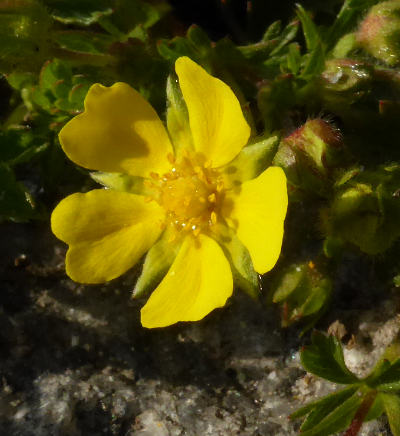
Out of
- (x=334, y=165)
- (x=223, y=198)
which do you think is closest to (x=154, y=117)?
(x=223, y=198)

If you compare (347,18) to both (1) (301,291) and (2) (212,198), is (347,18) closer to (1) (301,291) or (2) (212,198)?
(2) (212,198)

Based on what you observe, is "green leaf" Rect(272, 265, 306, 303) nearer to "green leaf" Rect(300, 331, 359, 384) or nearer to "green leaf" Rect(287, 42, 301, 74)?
"green leaf" Rect(300, 331, 359, 384)

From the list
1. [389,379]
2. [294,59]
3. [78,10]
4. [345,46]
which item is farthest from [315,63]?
[389,379]

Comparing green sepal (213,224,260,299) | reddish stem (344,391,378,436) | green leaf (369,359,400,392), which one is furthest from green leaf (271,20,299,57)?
reddish stem (344,391,378,436)

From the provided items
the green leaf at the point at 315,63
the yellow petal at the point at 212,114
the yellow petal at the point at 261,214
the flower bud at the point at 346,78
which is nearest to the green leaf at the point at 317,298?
the yellow petal at the point at 261,214

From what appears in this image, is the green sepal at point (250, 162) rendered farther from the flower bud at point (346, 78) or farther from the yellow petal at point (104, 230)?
the flower bud at point (346, 78)

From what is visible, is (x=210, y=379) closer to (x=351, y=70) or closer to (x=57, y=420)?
(x=57, y=420)
